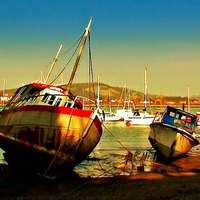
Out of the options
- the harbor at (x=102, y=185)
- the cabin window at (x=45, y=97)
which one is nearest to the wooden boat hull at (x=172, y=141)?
the harbor at (x=102, y=185)

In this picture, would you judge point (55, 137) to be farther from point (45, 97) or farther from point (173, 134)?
point (173, 134)

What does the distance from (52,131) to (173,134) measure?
35.1 feet

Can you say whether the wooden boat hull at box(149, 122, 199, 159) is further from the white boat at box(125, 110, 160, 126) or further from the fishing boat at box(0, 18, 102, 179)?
the white boat at box(125, 110, 160, 126)

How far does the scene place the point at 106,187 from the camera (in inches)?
635

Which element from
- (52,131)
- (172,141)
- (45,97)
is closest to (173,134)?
(172,141)

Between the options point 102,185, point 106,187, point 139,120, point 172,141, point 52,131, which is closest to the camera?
point 106,187

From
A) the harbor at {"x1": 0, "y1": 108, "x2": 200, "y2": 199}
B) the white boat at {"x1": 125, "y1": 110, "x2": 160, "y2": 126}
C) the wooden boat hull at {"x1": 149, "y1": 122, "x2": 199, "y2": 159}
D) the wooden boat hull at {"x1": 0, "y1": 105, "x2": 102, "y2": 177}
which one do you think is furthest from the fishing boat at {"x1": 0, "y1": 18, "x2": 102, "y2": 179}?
the white boat at {"x1": 125, "y1": 110, "x2": 160, "y2": 126}

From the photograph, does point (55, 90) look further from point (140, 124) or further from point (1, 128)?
point (140, 124)

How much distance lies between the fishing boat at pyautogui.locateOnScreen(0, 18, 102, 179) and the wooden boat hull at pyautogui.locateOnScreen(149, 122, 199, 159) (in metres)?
7.83

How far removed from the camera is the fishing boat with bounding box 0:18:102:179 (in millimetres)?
18016

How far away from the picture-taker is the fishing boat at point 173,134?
25891 mm

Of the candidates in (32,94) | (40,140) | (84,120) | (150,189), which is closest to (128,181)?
(150,189)

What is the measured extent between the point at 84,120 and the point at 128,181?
3534 mm

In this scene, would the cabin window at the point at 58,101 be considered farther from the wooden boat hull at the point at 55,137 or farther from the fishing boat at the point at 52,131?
the wooden boat hull at the point at 55,137
